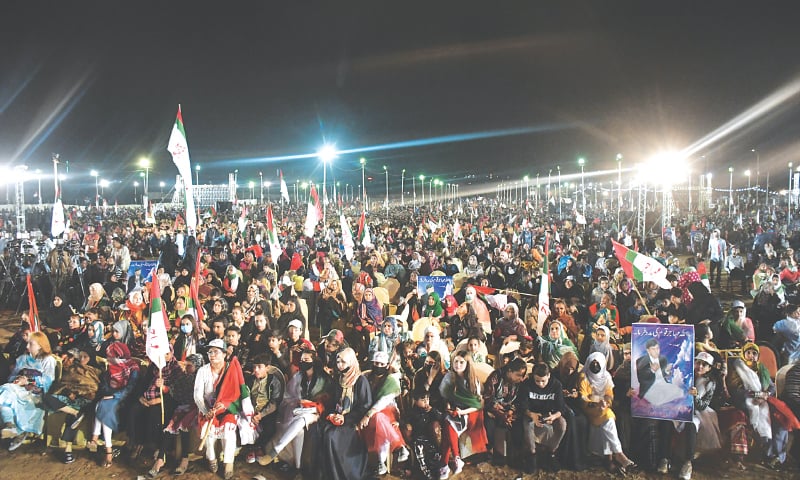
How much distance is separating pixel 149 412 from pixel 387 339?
2.97m

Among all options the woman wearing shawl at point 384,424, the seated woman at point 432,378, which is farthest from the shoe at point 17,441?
the seated woman at point 432,378

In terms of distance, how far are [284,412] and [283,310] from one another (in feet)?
11.0

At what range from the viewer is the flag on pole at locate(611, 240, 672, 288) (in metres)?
8.16

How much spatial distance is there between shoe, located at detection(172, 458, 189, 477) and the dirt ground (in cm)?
5

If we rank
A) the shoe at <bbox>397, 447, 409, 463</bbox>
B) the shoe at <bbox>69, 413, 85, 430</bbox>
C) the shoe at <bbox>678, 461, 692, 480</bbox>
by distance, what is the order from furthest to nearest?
the shoe at <bbox>69, 413, 85, 430</bbox> → the shoe at <bbox>397, 447, 409, 463</bbox> → the shoe at <bbox>678, 461, 692, 480</bbox>

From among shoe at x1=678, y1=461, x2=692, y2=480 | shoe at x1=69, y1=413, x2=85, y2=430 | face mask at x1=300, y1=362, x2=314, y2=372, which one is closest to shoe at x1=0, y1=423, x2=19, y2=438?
shoe at x1=69, y1=413, x2=85, y2=430

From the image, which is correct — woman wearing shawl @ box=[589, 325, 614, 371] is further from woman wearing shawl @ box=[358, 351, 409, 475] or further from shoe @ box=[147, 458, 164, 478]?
shoe @ box=[147, 458, 164, 478]

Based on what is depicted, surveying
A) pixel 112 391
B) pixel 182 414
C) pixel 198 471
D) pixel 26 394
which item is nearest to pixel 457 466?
pixel 198 471

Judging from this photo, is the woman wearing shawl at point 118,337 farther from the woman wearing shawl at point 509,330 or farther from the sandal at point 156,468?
the woman wearing shawl at point 509,330

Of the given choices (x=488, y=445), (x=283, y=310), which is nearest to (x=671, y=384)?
(x=488, y=445)

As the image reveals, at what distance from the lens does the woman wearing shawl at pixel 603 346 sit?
21.1 feet

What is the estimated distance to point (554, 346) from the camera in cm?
695

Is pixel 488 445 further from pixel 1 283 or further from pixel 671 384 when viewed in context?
pixel 1 283

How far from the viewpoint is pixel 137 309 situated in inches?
362
